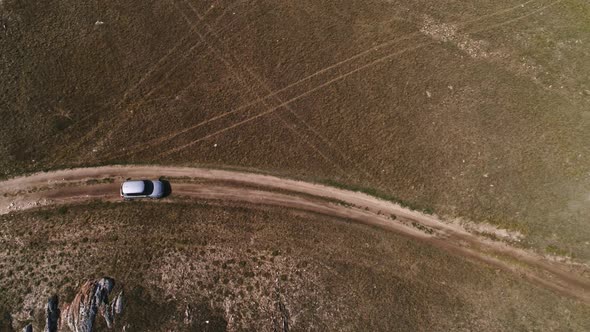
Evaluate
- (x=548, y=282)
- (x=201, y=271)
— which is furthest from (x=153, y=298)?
(x=548, y=282)

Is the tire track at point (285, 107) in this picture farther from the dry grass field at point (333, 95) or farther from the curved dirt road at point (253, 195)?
the curved dirt road at point (253, 195)

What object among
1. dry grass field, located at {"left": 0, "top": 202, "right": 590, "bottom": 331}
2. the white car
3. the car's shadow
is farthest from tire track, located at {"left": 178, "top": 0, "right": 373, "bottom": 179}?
the white car

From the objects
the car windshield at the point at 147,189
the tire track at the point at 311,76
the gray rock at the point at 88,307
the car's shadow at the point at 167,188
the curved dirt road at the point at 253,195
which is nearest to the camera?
the gray rock at the point at 88,307

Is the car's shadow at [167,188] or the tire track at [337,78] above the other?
the tire track at [337,78]

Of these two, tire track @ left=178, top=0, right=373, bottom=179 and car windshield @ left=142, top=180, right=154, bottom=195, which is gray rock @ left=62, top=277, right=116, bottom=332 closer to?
car windshield @ left=142, top=180, right=154, bottom=195

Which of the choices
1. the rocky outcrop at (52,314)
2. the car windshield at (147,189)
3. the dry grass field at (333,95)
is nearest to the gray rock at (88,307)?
the rocky outcrop at (52,314)

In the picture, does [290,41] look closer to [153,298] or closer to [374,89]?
[374,89]

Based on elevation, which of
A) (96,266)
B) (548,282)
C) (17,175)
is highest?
(17,175)
